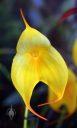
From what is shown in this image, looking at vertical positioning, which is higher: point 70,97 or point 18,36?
point 18,36

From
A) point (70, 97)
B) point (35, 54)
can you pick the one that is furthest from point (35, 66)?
point (70, 97)

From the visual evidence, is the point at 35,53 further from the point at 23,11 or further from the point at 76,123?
the point at 76,123

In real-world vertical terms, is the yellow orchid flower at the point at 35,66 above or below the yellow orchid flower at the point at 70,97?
above

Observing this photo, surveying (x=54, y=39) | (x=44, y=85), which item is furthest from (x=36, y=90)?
(x=54, y=39)

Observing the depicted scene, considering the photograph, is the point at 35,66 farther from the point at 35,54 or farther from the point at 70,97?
the point at 70,97

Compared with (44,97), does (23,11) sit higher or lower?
higher
